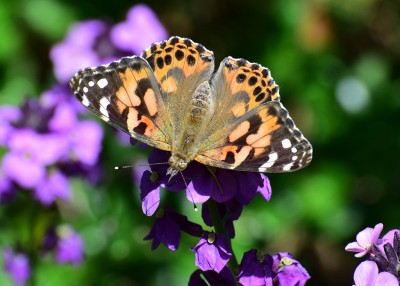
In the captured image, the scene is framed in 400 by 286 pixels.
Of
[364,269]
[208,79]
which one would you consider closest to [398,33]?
[208,79]

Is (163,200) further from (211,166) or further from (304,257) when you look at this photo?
(211,166)

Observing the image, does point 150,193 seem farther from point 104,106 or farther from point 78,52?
point 78,52

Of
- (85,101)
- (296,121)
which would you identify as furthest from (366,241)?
(296,121)

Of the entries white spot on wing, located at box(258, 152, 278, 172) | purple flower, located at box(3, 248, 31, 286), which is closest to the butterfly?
white spot on wing, located at box(258, 152, 278, 172)

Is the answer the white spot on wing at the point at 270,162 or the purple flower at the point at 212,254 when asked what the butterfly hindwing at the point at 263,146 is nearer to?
the white spot on wing at the point at 270,162

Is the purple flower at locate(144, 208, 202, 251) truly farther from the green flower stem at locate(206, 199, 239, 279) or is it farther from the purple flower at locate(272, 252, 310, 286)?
the purple flower at locate(272, 252, 310, 286)

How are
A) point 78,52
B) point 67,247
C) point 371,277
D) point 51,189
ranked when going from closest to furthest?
point 371,277
point 51,189
point 67,247
point 78,52

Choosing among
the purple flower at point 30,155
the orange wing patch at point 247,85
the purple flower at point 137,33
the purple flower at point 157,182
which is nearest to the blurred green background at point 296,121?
the purple flower at point 137,33
